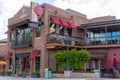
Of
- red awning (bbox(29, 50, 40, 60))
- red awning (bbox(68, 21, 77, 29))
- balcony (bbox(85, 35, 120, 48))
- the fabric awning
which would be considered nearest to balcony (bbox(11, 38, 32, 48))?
red awning (bbox(29, 50, 40, 60))

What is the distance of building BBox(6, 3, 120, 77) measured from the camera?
99.3 ft

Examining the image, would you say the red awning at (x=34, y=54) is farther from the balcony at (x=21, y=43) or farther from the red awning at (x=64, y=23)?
the red awning at (x=64, y=23)

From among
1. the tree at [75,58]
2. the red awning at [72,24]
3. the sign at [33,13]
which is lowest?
the tree at [75,58]

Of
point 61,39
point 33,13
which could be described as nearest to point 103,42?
point 61,39

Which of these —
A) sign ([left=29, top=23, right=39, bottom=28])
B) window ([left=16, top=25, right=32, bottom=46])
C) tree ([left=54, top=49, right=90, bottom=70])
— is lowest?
tree ([left=54, top=49, right=90, bottom=70])

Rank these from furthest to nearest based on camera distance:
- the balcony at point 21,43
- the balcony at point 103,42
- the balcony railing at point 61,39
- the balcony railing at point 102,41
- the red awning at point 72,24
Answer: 1. the red awning at point 72,24
2. the balcony at point 21,43
3. the balcony railing at point 102,41
4. the balcony at point 103,42
5. the balcony railing at point 61,39

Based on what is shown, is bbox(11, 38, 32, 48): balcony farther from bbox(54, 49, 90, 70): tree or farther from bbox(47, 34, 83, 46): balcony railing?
bbox(54, 49, 90, 70): tree

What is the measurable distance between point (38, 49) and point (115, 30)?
13203mm

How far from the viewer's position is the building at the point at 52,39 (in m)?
30.3

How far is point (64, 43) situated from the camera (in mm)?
30547

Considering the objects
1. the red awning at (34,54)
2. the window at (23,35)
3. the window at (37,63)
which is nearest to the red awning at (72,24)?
the window at (23,35)

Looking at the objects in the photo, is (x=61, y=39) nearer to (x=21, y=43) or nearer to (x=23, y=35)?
(x=21, y=43)

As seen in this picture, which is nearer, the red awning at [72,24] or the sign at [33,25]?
the sign at [33,25]

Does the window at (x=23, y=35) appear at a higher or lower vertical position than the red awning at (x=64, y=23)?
lower
